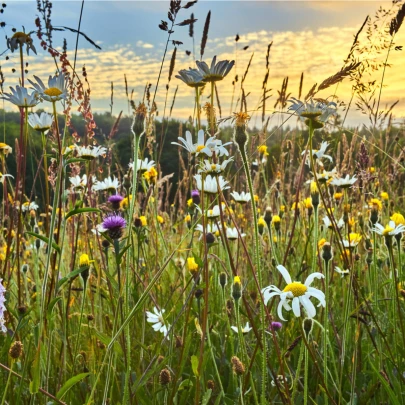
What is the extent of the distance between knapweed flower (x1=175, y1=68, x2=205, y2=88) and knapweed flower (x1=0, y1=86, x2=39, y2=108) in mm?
398

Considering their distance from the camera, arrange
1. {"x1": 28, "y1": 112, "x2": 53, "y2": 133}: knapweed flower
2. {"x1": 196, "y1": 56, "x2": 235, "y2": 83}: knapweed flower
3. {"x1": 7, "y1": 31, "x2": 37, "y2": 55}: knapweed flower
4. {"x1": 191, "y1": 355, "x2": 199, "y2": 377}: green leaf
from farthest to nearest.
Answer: {"x1": 7, "y1": 31, "x2": 37, "y2": 55}: knapweed flower → {"x1": 28, "y1": 112, "x2": 53, "y2": 133}: knapweed flower → {"x1": 196, "y1": 56, "x2": 235, "y2": 83}: knapweed flower → {"x1": 191, "y1": 355, "x2": 199, "y2": 377}: green leaf

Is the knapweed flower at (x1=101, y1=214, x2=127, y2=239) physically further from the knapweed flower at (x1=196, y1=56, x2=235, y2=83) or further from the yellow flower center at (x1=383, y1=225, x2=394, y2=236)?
the yellow flower center at (x1=383, y1=225, x2=394, y2=236)

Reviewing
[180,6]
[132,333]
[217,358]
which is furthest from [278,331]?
[180,6]

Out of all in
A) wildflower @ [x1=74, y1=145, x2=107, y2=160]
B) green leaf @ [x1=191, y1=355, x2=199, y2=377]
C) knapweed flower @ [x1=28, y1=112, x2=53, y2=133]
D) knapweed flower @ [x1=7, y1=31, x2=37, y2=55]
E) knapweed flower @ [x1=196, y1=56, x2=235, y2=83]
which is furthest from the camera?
wildflower @ [x1=74, y1=145, x2=107, y2=160]

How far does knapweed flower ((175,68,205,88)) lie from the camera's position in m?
1.04

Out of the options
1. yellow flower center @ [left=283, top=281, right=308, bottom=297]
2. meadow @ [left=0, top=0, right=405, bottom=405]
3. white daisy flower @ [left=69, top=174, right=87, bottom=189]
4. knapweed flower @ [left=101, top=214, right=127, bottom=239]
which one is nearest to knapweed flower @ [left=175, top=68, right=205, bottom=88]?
meadow @ [left=0, top=0, right=405, bottom=405]

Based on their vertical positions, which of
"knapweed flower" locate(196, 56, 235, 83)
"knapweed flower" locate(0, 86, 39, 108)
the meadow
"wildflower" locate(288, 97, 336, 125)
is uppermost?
"knapweed flower" locate(196, 56, 235, 83)

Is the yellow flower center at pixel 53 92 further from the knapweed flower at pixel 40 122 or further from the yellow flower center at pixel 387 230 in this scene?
the yellow flower center at pixel 387 230

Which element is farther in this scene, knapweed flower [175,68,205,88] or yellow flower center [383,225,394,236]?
yellow flower center [383,225,394,236]

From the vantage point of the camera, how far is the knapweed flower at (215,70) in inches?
39.4

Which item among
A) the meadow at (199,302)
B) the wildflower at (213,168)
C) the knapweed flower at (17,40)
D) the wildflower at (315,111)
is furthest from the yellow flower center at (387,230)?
the knapweed flower at (17,40)

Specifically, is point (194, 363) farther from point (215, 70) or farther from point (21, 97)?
point (21, 97)

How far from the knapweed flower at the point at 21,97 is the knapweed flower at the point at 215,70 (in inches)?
18.0

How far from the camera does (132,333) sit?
160 centimetres
